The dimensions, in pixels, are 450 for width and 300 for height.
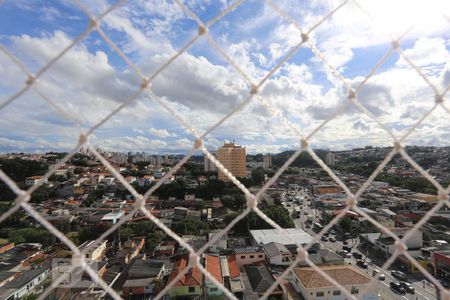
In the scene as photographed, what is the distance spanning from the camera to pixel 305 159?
3325 centimetres

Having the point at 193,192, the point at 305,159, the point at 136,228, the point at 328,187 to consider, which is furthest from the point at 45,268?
the point at 305,159

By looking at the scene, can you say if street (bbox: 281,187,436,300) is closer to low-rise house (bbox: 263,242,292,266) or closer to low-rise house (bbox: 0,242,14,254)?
low-rise house (bbox: 263,242,292,266)

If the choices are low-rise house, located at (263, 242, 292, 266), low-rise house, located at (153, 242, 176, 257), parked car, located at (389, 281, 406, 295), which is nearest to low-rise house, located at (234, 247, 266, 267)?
low-rise house, located at (263, 242, 292, 266)

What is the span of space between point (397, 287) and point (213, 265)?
3.37 m

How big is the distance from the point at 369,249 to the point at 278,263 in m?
2.72

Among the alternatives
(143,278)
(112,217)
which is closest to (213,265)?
(143,278)

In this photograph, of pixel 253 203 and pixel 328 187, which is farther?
pixel 328 187

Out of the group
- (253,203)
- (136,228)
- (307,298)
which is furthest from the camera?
(136,228)

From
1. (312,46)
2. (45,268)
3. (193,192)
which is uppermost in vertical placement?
(312,46)

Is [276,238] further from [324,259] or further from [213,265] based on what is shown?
[213,265]

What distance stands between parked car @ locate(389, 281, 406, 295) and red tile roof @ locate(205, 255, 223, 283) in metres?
3.15

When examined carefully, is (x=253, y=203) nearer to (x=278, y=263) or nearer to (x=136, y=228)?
(x=278, y=263)

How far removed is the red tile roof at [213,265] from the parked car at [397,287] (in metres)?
3.15

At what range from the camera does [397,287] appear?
5.57 m
